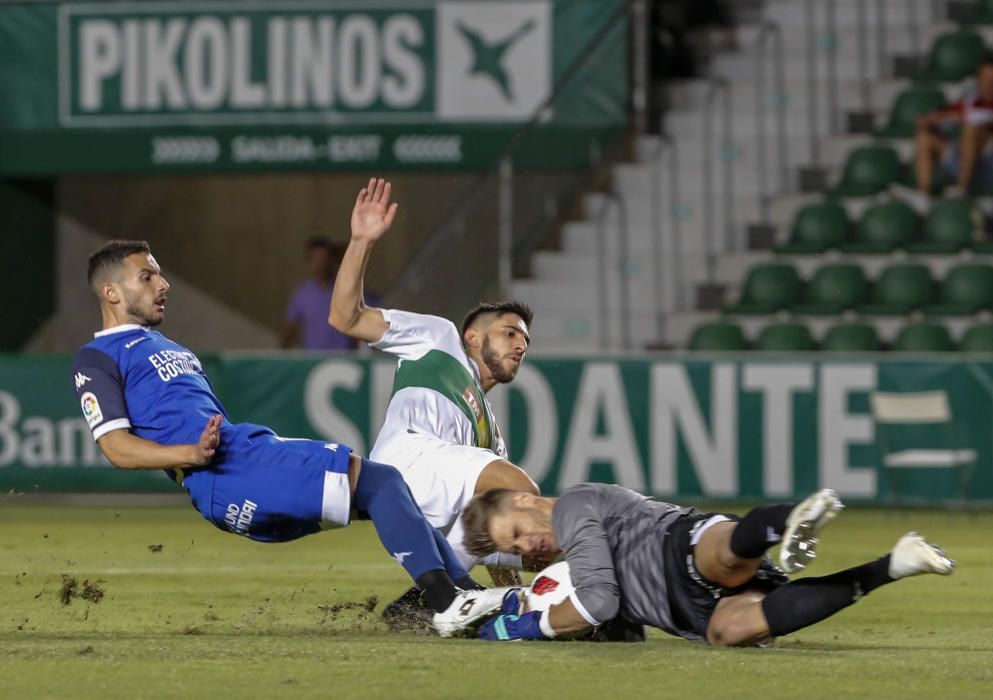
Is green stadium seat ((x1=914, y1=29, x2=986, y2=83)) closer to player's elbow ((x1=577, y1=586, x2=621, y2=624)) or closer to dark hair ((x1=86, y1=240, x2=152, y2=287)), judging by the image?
dark hair ((x1=86, y1=240, x2=152, y2=287))

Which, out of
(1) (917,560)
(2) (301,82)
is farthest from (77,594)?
(2) (301,82)

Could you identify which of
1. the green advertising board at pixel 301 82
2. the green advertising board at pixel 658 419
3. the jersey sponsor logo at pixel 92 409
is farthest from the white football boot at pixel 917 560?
the green advertising board at pixel 301 82

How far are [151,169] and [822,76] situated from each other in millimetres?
7122

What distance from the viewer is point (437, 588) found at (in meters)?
6.90

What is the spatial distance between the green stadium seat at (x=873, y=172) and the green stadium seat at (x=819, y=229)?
1.12 feet

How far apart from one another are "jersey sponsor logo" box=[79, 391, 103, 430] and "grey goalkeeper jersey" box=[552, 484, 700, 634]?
5.91 ft

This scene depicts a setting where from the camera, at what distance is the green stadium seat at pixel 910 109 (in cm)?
1780

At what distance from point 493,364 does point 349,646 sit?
85.3 inches

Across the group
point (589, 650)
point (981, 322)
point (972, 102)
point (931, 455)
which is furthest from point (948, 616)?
point (972, 102)

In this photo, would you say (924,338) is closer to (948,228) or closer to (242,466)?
(948,228)

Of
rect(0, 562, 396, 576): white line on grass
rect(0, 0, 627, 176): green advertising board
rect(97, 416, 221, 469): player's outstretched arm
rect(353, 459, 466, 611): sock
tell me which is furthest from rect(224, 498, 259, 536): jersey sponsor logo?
rect(0, 0, 627, 176): green advertising board

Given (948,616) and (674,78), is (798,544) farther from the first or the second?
(674,78)

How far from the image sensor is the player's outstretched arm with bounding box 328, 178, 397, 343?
741 centimetres

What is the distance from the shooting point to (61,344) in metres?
20.9
